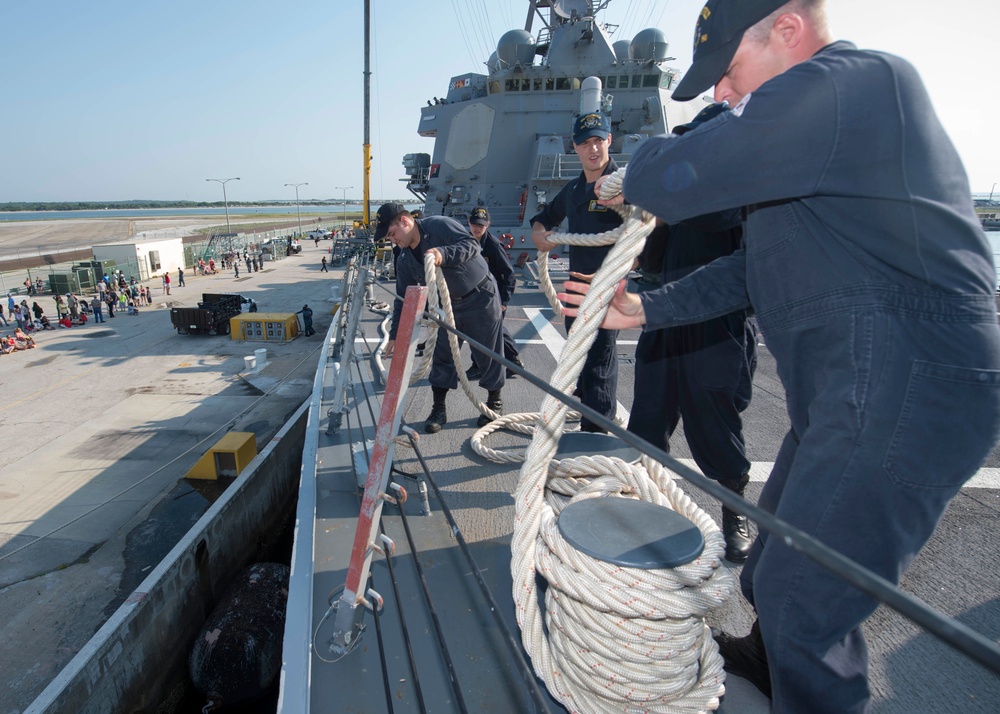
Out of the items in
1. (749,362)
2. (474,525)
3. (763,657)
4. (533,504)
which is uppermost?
(749,362)

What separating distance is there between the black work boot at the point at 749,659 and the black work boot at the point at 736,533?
0.66 m

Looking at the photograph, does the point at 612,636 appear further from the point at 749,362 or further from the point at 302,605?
the point at 749,362

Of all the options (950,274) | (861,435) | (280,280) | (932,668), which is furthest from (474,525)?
(280,280)

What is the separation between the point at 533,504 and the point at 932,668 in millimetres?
1438

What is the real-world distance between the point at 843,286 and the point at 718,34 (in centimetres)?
53

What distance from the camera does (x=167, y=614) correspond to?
12.9 feet

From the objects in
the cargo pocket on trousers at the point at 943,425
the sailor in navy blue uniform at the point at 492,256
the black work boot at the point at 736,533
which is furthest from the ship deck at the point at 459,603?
the sailor in navy blue uniform at the point at 492,256

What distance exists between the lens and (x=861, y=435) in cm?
91

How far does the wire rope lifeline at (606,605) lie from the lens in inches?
50.4

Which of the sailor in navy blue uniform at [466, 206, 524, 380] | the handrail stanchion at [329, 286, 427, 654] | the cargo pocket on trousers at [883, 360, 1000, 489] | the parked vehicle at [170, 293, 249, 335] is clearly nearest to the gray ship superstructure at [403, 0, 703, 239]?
the parked vehicle at [170, 293, 249, 335]

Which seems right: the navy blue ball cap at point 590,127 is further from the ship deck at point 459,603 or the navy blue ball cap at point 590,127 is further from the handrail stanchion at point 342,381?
the ship deck at point 459,603

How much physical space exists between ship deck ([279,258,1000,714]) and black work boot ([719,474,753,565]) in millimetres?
268

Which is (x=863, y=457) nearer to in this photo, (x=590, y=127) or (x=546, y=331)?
(x=590, y=127)

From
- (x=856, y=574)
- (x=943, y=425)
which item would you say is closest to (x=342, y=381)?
(x=943, y=425)
